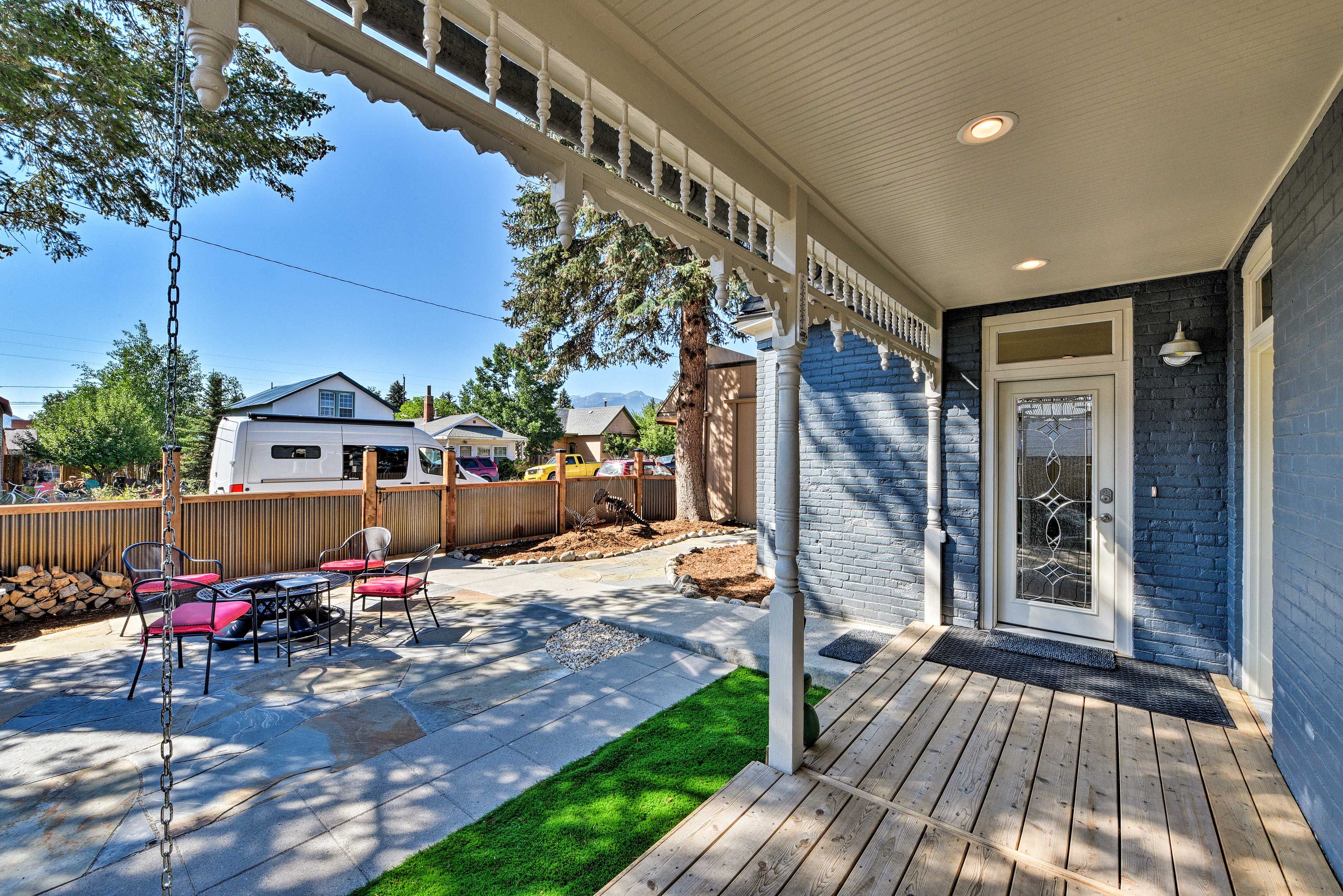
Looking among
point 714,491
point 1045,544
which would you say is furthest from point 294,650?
point 714,491

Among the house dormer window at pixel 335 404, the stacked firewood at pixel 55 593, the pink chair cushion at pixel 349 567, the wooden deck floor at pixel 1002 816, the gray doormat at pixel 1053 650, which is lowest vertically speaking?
the gray doormat at pixel 1053 650

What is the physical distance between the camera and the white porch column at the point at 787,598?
7.88ft

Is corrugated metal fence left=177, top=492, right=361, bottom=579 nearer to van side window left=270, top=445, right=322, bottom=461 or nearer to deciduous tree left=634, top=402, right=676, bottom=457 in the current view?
van side window left=270, top=445, right=322, bottom=461

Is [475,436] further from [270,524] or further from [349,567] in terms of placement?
[349,567]

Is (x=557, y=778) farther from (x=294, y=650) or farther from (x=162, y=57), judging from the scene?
(x=162, y=57)

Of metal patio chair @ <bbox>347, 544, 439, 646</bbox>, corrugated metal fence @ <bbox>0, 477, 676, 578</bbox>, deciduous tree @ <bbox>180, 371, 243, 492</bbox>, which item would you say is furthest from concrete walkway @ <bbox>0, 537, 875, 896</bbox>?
deciduous tree @ <bbox>180, 371, 243, 492</bbox>

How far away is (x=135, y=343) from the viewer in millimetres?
17406

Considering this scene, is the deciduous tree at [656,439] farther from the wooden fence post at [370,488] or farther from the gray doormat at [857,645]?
the gray doormat at [857,645]

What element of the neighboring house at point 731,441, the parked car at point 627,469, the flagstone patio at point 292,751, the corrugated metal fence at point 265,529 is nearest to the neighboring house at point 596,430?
the parked car at point 627,469

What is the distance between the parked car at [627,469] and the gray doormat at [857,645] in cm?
860

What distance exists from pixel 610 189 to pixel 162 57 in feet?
14.7

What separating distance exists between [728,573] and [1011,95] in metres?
5.30

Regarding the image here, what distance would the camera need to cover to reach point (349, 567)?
500cm

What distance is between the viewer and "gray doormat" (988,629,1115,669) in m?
3.75
